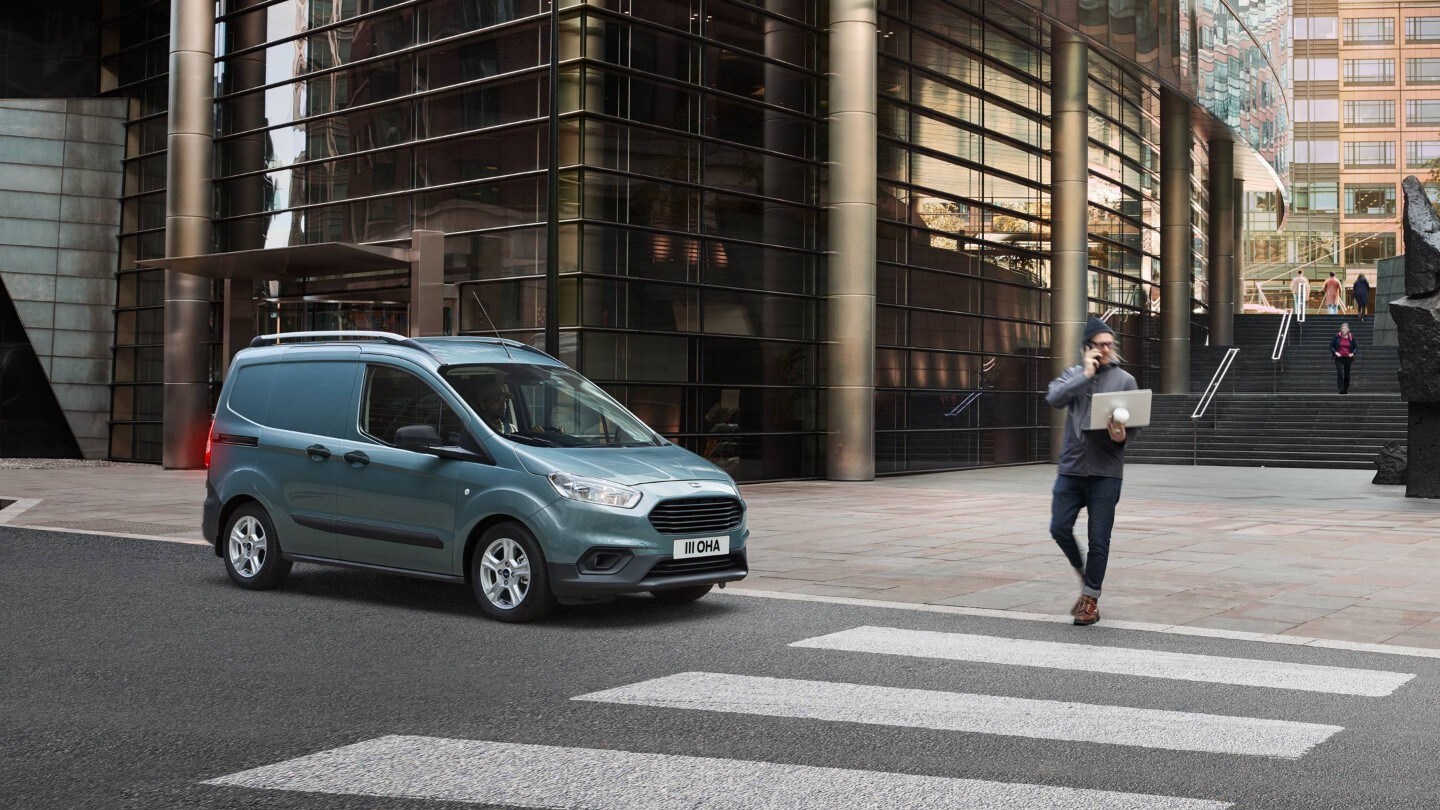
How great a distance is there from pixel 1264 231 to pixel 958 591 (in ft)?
296

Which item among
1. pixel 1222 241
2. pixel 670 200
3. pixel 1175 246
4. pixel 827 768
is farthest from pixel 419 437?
pixel 1222 241

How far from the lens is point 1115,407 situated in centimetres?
830

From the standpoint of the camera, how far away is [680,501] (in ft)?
28.1

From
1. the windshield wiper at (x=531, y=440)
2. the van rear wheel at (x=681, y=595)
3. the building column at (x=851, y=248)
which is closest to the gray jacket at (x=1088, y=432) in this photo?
the van rear wheel at (x=681, y=595)

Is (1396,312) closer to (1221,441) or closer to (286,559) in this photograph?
(1221,441)

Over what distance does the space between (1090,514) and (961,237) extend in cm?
2162

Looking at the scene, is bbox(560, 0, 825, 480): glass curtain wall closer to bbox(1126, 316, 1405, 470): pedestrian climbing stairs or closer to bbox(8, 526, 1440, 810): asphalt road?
bbox(1126, 316, 1405, 470): pedestrian climbing stairs

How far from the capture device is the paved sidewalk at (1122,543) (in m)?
9.62

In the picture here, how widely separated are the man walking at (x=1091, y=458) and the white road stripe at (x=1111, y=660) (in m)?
0.75

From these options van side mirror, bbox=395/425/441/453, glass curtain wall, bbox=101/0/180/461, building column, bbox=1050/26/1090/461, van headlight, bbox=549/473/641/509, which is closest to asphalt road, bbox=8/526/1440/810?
van headlight, bbox=549/473/641/509

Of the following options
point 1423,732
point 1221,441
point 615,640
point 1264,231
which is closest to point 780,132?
point 1221,441

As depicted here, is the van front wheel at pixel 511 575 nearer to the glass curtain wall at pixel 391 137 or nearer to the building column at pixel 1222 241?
the glass curtain wall at pixel 391 137

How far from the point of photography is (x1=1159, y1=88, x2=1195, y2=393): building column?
39438mm

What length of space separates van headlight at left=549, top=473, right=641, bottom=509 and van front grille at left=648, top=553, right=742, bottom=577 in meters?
0.43
